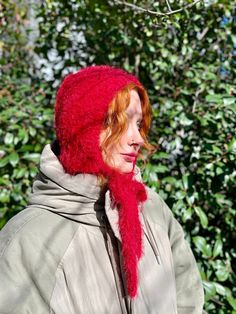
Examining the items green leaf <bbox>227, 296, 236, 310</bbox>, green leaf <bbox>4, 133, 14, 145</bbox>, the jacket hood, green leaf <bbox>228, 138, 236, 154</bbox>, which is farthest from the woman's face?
green leaf <bbox>4, 133, 14, 145</bbox>

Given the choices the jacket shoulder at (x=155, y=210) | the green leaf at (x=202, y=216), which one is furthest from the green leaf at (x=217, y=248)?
the jacket shoulder at (x=155, y=210)

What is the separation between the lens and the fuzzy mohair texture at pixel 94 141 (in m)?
1.84

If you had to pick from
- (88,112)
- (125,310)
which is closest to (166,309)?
(125,310)

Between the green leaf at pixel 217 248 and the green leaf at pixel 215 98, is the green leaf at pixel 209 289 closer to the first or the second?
the green leaf at pixel 217 248

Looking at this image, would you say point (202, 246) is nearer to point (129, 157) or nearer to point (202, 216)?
point (202, 216)

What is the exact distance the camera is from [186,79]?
3.65 m

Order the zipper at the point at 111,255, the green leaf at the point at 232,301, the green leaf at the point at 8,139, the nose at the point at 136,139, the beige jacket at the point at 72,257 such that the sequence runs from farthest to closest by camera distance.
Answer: the green leaf at the point at 8,139 → the green leaf at the point at 232,301 → the nose at the point at 136,139 → the zipper at the point at 111,255 → the beige jacket at the point at 72,257

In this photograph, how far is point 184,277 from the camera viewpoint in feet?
6.99

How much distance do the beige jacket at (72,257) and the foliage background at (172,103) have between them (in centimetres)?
106

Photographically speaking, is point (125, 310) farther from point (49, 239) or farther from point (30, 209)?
point (30, 209)

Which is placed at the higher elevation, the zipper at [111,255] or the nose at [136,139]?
the nose at [136,139]

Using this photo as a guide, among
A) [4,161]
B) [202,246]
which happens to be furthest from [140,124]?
[4,161]

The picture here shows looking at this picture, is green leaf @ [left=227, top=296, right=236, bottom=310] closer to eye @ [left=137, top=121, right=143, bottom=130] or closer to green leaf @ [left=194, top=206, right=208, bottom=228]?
green leaf @ [left=194, top=206, right=208, bottom=228]

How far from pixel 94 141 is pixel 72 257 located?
39 cm
